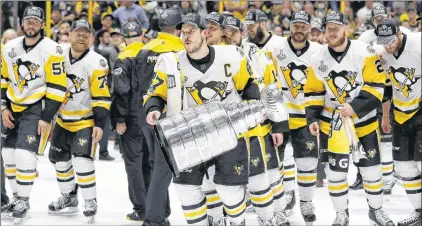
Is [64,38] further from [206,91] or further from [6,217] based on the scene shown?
[206,91]

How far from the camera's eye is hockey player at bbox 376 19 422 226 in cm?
653

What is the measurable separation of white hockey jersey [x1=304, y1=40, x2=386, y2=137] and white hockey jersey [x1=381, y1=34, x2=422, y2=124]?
28 centimetres

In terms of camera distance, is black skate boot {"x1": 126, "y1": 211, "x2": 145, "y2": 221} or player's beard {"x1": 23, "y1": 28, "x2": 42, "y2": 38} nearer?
player's beard {"x1": 23, "y1": 28, "x2": 42, "y2": 38}

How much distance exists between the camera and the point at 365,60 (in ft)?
20.8

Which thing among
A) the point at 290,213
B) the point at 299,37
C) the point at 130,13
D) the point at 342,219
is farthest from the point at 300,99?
the point at 130,13

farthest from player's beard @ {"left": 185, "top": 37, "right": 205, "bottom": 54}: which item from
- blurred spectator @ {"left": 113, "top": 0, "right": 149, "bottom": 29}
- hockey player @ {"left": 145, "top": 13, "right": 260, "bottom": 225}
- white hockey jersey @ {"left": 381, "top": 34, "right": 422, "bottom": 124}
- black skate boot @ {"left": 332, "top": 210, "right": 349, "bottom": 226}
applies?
blurred spectator @ {"left": 113, "top": 0, "right": 149, "bottom": 29}

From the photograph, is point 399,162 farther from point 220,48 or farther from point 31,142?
point 31,142

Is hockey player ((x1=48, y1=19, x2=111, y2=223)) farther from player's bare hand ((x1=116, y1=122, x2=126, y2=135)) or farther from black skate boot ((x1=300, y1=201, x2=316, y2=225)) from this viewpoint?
black skate boot ((x1=300, y1=201, x2=316, y2=225))

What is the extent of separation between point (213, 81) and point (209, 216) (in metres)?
1.00

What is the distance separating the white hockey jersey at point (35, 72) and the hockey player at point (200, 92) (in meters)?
1.68

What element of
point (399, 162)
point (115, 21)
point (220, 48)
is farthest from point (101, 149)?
point (220, 48)

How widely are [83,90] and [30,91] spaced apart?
42 cm

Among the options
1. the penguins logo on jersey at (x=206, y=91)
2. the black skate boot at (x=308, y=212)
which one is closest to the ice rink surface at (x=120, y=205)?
the black skate boot at (x=308, y=212)

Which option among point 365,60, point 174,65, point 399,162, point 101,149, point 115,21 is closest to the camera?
point 174,65
